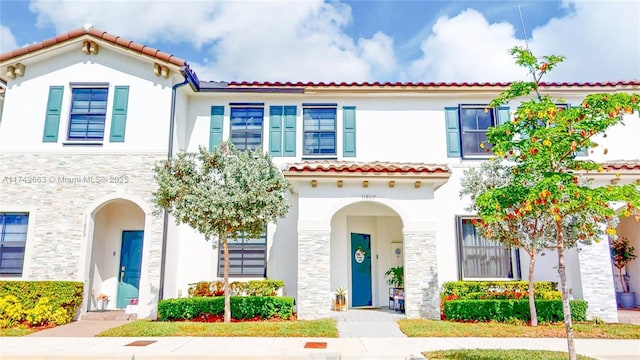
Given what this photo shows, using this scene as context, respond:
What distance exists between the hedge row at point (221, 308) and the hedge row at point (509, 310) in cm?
494

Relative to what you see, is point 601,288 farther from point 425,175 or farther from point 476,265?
point 425,175

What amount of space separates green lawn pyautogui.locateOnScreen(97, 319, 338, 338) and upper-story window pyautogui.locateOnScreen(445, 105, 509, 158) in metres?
7.78

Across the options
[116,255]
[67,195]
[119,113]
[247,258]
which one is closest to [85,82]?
[119,113]

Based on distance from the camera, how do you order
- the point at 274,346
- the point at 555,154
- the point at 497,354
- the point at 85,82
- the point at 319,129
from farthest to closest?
1. the point at 319,129
2. the point at 85,82
3. the point at 274,346
4. the point at 497,354
5. the point at 555,154

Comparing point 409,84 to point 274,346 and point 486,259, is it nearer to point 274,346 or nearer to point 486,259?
point 486,259

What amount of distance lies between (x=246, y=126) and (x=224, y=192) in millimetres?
4668

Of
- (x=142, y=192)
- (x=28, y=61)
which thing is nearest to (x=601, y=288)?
(x=142, y=192)

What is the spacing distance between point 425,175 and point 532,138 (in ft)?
17.1

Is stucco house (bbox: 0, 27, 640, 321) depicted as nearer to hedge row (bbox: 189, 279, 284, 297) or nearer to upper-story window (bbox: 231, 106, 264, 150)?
upper-story window (bbox: 231, 106, 264, 150)

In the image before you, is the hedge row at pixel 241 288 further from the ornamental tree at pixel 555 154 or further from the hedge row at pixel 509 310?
the ornamental tree at pixel 555 154

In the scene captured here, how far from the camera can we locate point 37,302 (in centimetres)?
1126

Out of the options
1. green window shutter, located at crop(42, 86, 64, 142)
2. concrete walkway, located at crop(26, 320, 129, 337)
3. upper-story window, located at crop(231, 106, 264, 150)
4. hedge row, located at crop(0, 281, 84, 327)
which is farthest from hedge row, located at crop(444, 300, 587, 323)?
green window shutter, located at crop(42, 86, 64, 142)

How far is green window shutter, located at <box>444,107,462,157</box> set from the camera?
14625 mm

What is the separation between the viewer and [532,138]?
6918 millimetres
